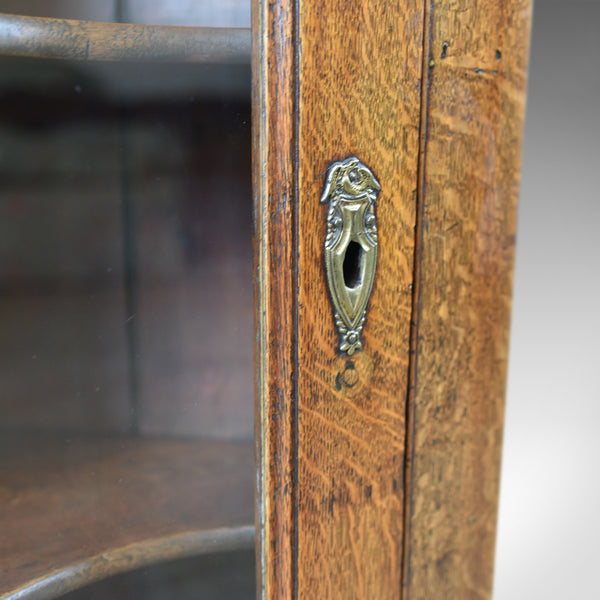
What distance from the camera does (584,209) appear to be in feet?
2.68

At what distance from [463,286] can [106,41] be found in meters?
0.27

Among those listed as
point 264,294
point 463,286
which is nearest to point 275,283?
point 264,294

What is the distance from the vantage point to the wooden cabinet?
0.35 metres

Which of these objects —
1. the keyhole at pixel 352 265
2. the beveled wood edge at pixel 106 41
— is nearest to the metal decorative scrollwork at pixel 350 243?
the keyhole at pixel 352 265

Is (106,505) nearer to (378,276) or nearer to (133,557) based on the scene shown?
(133,557)

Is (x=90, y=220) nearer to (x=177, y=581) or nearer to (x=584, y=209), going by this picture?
(x=177, y=581)

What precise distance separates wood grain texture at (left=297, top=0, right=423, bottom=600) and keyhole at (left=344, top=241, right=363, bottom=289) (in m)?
0.01

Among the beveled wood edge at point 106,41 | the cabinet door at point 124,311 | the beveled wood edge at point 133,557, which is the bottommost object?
the beveled wood edge at point 133,557

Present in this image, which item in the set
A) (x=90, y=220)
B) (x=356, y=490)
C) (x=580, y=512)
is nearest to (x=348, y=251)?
(x=356, y=490)

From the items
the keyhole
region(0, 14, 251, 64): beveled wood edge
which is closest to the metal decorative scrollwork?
the keyhole

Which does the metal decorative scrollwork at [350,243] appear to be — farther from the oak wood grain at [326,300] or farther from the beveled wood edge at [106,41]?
the beveled wood edge at [106,41]

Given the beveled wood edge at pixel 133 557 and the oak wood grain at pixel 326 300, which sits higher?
the oak wood grain at pixel 326 300

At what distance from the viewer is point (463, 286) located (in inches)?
15.5

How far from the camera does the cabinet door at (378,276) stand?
0.34m
